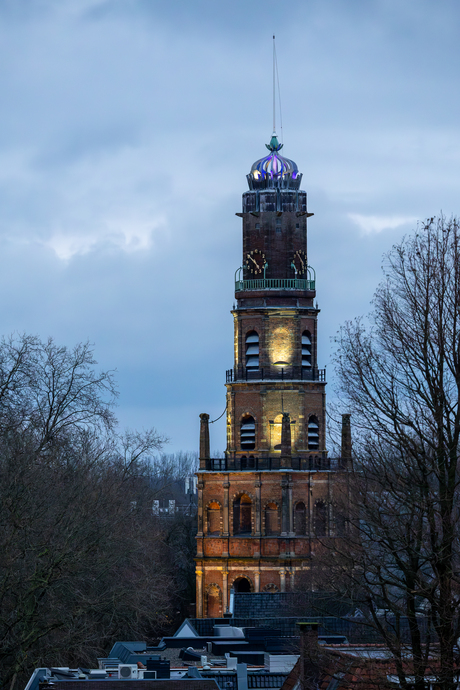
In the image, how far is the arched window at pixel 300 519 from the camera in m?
83.3

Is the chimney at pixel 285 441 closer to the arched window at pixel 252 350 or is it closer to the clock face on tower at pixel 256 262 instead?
the arched window at pixel 252 350

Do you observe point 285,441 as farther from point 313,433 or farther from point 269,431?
point 313,433

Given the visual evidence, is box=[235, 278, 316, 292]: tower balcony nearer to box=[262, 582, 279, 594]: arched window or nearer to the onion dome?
the onion dome

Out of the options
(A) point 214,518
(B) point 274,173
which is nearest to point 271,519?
(A) point 214,518

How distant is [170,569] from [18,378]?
51854 millimetres

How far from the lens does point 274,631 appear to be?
55594 millimetres

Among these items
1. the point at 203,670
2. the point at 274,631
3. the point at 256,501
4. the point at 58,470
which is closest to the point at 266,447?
the point at 256,501

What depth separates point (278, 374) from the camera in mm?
85812

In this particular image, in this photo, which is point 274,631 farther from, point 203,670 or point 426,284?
point 426,284

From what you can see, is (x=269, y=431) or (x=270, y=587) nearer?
(x=270, y=587)

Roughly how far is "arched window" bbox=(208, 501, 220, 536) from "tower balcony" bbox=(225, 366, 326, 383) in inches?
357

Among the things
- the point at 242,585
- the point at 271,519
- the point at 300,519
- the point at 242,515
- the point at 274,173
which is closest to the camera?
the point at 242,585

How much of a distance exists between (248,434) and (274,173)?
2004 cm

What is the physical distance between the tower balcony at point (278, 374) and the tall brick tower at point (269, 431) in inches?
2.8
